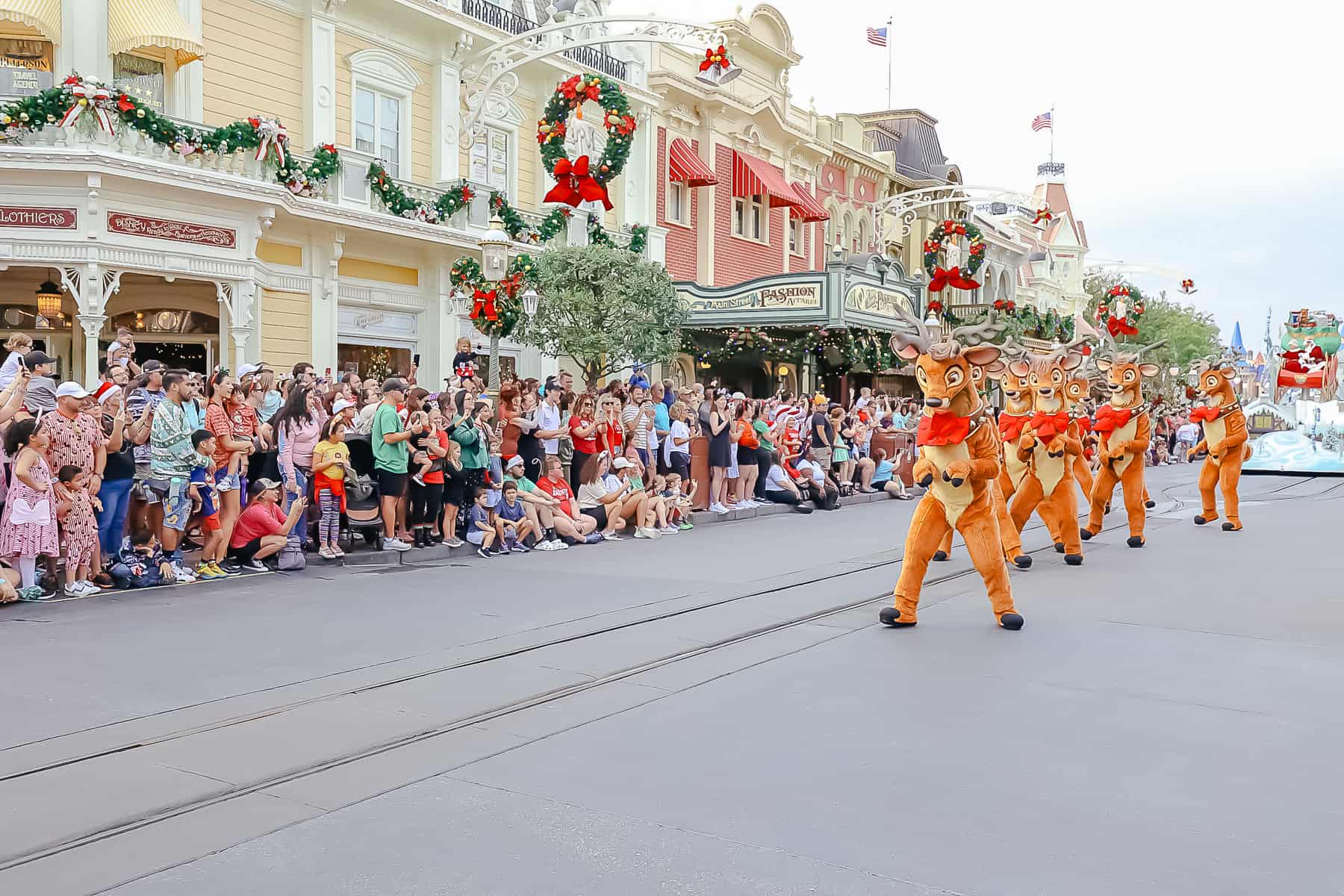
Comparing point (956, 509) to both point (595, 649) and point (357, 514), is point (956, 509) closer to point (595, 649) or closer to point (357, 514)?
point (595, 649)

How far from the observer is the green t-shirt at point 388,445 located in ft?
35.1

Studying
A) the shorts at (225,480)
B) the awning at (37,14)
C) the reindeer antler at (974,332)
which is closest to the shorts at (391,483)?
the shorts at (225,480)

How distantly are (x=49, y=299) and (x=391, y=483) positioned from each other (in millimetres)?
7190

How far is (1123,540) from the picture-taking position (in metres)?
13.4

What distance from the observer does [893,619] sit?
7.74 m

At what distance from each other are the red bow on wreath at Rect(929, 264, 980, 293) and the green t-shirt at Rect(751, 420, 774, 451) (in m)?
10.8

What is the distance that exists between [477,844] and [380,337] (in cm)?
1619

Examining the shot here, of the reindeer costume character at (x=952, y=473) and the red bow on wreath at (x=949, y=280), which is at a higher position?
the red bow on wreath at (x=949, y=280)

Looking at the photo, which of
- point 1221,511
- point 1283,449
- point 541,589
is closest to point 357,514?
point 541,589

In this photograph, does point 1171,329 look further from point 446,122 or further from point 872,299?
point 446,122

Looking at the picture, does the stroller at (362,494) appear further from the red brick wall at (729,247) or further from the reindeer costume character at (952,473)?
the red brick wall at (729,247)

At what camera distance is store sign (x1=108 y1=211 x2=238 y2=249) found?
13766 millimetres

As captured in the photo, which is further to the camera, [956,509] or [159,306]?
[159,306]

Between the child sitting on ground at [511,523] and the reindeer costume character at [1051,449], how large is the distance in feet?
16.0
